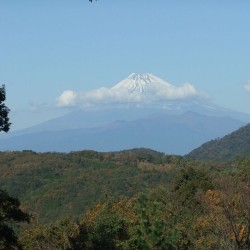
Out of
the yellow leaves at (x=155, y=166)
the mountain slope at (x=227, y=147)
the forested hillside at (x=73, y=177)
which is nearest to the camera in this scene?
the forested hillside at (x=73, y=177)

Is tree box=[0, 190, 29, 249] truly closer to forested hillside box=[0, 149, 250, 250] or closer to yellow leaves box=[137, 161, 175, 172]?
forested hillside box=[0, 149, 250, 250]

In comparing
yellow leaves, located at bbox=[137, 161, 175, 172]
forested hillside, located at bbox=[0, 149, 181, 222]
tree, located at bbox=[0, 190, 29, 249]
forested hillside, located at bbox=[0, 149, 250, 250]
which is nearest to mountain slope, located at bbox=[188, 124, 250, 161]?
forested hillside, located at bbox=[0, 149, 181, 222]

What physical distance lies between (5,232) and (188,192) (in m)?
28.1

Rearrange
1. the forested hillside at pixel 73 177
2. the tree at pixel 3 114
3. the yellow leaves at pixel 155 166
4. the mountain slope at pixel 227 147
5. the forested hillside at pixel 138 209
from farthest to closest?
1. the mountain slope at pixel 227 147
2. the yellow leaves at pixel 155 166
3. the forested hillside at pixel 73 177
4. the forested hillside at pixel 138 209
5. the tree at pixel 3 114

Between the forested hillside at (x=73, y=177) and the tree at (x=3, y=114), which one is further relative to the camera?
the forested hillside at (x=73, y=177)

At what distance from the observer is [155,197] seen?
42031 millimetres

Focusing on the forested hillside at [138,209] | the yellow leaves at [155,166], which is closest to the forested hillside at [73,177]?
the yellow leaves at [155,166]

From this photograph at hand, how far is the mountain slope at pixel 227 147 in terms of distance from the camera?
424 feet

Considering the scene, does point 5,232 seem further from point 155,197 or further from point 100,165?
point 100,165

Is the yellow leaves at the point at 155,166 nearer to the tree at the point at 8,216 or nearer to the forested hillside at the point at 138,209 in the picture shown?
the forested hillside at the point at 138,209

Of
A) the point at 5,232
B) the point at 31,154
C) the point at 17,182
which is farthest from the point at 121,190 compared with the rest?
the point at 5,232

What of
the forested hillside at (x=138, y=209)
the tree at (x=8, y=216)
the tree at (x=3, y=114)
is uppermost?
the tree at (x=3, y=114)

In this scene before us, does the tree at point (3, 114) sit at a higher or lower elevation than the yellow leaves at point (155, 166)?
higher

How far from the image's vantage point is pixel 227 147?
5359 inches
